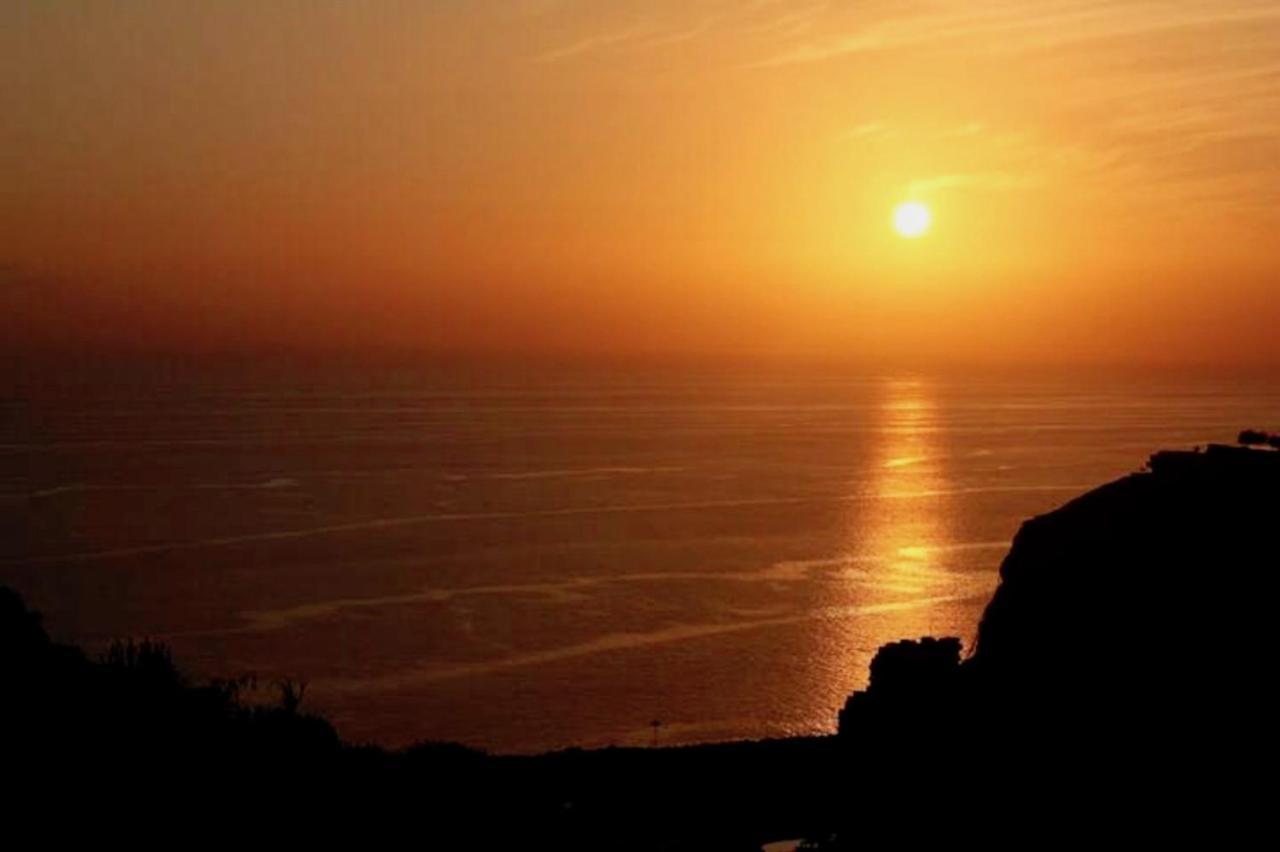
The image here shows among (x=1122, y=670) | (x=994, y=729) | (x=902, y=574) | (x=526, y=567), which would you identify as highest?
(x=1122, y=670)

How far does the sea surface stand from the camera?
49219 millimetres

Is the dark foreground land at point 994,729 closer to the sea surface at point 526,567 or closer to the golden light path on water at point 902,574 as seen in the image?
the sea surface at point 526,567

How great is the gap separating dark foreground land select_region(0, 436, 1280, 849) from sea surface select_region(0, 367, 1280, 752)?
22270 millimetres

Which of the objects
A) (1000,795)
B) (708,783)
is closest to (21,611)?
(708,783)

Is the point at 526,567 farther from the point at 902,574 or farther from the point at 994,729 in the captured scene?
the point at 994,729

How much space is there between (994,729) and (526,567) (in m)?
56.9

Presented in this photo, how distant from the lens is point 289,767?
18.9 m

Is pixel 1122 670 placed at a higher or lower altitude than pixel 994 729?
higher

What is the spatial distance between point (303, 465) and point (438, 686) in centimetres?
8064

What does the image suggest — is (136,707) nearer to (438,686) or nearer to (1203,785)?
(1203,785)

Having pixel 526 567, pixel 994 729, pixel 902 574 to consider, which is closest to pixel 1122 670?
pixel 994 729

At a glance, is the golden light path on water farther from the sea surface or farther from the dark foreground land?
the dark foreground land

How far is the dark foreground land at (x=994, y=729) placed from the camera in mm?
15523

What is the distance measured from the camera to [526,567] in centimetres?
7350
